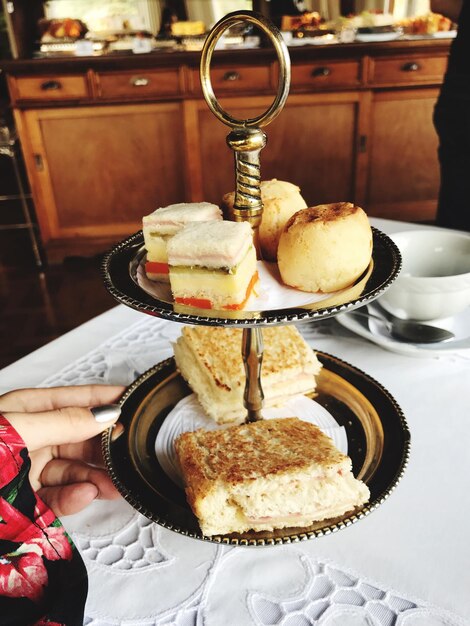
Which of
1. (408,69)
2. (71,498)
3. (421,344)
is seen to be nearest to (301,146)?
(408,69)

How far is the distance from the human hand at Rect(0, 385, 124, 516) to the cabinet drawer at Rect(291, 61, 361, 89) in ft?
6.80

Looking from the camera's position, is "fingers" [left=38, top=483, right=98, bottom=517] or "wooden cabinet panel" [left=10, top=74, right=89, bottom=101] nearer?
"fingers" [left=38, top=483, right=98, bottom=517]

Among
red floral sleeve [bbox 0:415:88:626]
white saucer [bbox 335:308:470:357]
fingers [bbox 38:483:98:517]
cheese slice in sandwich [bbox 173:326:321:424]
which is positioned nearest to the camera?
red floral sleeve [bbox 0:415:88:626]

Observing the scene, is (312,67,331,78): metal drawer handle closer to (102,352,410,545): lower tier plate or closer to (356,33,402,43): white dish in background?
(356,33,402,43): white dish in background

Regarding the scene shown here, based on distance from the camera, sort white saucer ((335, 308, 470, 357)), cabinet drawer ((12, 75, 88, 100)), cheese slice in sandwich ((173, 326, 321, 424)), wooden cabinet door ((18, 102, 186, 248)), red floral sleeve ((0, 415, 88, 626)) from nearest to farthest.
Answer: red floral sleeve ((0, 415, 88, 626)), cheese slice in sandwich ((173, 326, 321, 424)), white saucer ((335, 308, 470, 357)), cabinet drawer ((12, 75, 88, 100)), wooden cabinet door ((18, 102, 186, 248))

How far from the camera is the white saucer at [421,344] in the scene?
30.2 inches

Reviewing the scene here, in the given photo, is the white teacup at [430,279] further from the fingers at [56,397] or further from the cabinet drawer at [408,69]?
the cabinet drawer at [408,69]

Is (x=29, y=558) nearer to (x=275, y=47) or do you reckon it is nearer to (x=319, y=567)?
(x=319, y=567)

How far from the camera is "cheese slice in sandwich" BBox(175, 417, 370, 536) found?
484 millimetres

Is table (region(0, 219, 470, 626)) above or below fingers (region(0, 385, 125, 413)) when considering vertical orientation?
below

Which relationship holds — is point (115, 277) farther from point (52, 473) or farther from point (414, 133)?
point (414, 133)

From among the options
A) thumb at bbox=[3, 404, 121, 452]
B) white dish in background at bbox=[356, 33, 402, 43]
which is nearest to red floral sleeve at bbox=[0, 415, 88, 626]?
thumb at bbox=[3, 404, 121, 452]

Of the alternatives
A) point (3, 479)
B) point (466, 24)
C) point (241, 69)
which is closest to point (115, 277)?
point (3, 479)

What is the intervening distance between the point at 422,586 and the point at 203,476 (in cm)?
21
